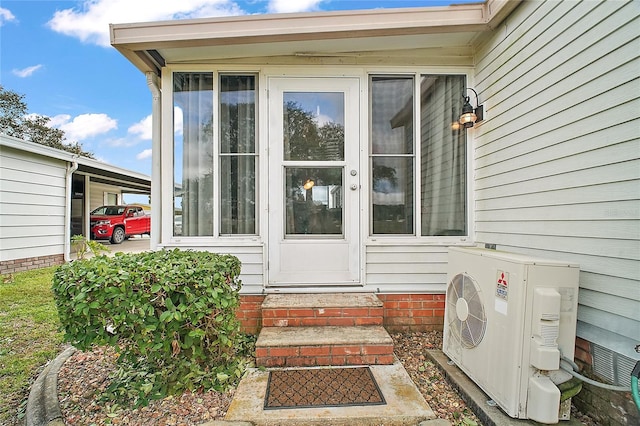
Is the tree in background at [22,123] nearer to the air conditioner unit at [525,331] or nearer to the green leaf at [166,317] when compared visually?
the green leaf at [166,317]

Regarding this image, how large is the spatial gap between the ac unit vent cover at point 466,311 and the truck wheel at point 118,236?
11481 millimetres

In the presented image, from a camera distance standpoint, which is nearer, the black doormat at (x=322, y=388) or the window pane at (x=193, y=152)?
the black doormat at (x=322, y=388)

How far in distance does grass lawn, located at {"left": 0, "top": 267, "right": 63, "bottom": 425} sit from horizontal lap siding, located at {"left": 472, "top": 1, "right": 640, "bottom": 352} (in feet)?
11.5

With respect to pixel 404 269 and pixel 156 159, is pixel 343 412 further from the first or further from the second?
pixel 156 159

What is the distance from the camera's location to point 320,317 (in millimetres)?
2418

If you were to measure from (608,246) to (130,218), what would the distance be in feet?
41.7

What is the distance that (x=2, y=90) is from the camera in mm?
15906

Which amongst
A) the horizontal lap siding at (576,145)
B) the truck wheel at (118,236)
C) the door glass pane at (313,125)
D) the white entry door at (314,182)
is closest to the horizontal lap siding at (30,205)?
the truck wheel at (118,236)

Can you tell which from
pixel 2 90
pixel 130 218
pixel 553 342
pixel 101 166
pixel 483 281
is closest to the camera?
pixel 553 342

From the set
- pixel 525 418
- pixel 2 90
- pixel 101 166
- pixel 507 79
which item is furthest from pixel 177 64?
pixel 2 90

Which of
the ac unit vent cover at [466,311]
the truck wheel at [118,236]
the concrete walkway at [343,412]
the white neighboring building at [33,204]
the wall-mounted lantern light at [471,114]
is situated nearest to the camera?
the concrete walkway at [343,412]

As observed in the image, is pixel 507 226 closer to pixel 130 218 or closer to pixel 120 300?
pixel 120 300

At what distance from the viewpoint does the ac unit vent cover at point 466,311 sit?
1849 millimetres

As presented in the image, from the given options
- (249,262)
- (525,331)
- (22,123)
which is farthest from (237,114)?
(22,123)
